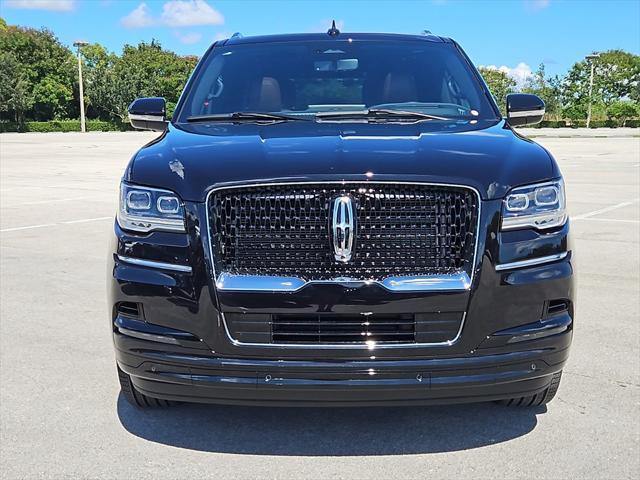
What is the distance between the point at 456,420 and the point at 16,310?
12.1 ft

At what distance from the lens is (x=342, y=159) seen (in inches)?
118

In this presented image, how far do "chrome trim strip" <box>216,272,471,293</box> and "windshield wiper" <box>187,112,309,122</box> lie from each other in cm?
132

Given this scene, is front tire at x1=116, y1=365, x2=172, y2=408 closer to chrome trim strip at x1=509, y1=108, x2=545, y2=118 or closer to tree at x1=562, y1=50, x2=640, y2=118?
chrome trim strip at x1=509, y1=108, x2=545, y2=118

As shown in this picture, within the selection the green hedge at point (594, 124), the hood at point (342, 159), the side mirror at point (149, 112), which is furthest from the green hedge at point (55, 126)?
the hood at point (342, 159)

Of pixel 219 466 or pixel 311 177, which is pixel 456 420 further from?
pixel 311 177

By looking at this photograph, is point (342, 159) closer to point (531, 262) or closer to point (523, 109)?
point (531, 262)

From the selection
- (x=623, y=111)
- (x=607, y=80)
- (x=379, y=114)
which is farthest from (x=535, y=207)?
(x=607, y=80)

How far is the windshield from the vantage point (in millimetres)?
4301

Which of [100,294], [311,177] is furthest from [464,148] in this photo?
[100,294]

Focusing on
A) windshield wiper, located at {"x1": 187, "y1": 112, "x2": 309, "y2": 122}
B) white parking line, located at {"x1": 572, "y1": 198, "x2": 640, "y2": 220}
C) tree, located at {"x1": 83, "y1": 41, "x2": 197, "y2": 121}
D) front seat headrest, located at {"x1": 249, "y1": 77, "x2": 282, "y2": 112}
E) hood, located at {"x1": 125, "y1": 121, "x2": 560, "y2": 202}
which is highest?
tree, located at {"x1": 83, "y1": 41, "x2": 197, "y2": 121}

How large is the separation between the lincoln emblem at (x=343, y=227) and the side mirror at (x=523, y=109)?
212cm

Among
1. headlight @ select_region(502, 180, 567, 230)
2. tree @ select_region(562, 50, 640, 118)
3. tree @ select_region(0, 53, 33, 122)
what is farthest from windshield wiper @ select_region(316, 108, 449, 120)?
tree @ select_region(562, 50, 640, 118)

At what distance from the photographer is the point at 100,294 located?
612 cm

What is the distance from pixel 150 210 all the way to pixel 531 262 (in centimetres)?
156
